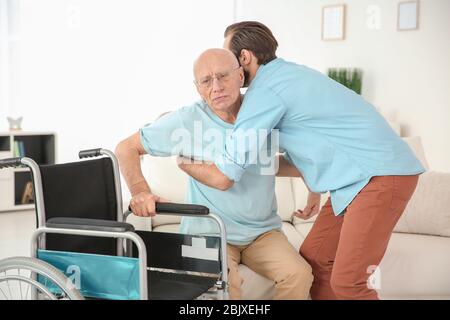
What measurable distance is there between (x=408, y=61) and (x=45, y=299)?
3.83 metres

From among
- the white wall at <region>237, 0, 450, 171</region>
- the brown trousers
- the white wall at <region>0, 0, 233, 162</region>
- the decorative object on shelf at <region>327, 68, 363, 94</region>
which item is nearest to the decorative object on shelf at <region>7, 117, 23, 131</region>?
the white wall at <region>0, 0, 233, 162</region>

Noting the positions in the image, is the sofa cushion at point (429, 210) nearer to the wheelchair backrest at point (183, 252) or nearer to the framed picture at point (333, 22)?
the wheelchair backrest at point (183, 252)

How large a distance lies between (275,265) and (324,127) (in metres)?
0.54

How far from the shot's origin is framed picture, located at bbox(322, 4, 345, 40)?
17.0ft

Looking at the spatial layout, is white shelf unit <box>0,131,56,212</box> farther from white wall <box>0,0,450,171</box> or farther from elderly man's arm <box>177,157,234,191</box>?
elderly man's arm <box>177,157,234,191</box>

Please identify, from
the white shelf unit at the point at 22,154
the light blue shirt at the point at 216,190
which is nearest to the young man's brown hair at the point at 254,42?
the light blue shirt at the point at 216,190

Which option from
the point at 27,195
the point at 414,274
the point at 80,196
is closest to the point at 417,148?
the point at 414,274

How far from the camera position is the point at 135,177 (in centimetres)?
193

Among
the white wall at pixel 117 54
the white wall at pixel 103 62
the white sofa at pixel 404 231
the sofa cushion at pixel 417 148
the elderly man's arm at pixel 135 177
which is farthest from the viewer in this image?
the white wall at pixel 103 62

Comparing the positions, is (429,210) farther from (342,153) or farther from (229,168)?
(229,168)

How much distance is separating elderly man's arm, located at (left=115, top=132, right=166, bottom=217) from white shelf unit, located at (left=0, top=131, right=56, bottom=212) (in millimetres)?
3461

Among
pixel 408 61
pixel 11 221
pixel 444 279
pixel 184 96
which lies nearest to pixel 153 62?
pixel 184 96

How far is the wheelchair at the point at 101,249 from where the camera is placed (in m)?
1.60

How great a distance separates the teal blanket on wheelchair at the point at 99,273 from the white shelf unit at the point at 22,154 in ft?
12.1
